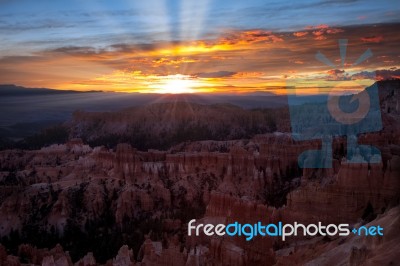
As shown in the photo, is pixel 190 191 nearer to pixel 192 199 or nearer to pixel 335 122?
pixel 192 199

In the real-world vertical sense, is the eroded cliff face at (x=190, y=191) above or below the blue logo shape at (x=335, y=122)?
below

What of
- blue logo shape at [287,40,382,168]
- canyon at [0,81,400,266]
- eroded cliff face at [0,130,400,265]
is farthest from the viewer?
blue logo shape at [287,40,382,168]

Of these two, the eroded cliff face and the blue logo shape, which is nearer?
the eroded cliff face

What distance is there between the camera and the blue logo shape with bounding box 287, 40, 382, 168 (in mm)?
12516

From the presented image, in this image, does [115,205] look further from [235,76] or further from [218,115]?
[218,115]

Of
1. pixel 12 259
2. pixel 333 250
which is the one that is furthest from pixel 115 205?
pixel 333 250

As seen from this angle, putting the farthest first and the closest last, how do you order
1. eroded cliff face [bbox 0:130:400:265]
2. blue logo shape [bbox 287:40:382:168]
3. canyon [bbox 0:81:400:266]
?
blue logo shape [bbox 287:40:382:168], eroded cliff face [bbox 0:130:400:265], canyon [bbox 0:81:400:266]

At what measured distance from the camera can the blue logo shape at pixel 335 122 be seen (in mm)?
12516

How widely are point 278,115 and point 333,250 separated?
583 inches

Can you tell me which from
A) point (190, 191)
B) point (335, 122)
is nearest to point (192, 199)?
point (190, 191)

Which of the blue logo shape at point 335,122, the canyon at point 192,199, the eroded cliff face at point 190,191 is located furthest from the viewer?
the blue logo shape at point 335,122

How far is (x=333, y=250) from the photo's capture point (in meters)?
7.48

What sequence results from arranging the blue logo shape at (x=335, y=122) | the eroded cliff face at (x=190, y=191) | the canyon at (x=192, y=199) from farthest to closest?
the blue logo shape at (x=335, y=122) < the eroded cliff face at (x=190, y=191) < the canyon at (x=192, y=199)

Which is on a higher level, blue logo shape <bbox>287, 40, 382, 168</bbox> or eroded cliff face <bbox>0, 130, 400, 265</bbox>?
blue logo shape <bbox>287, 40, 382, 168</bbox>
